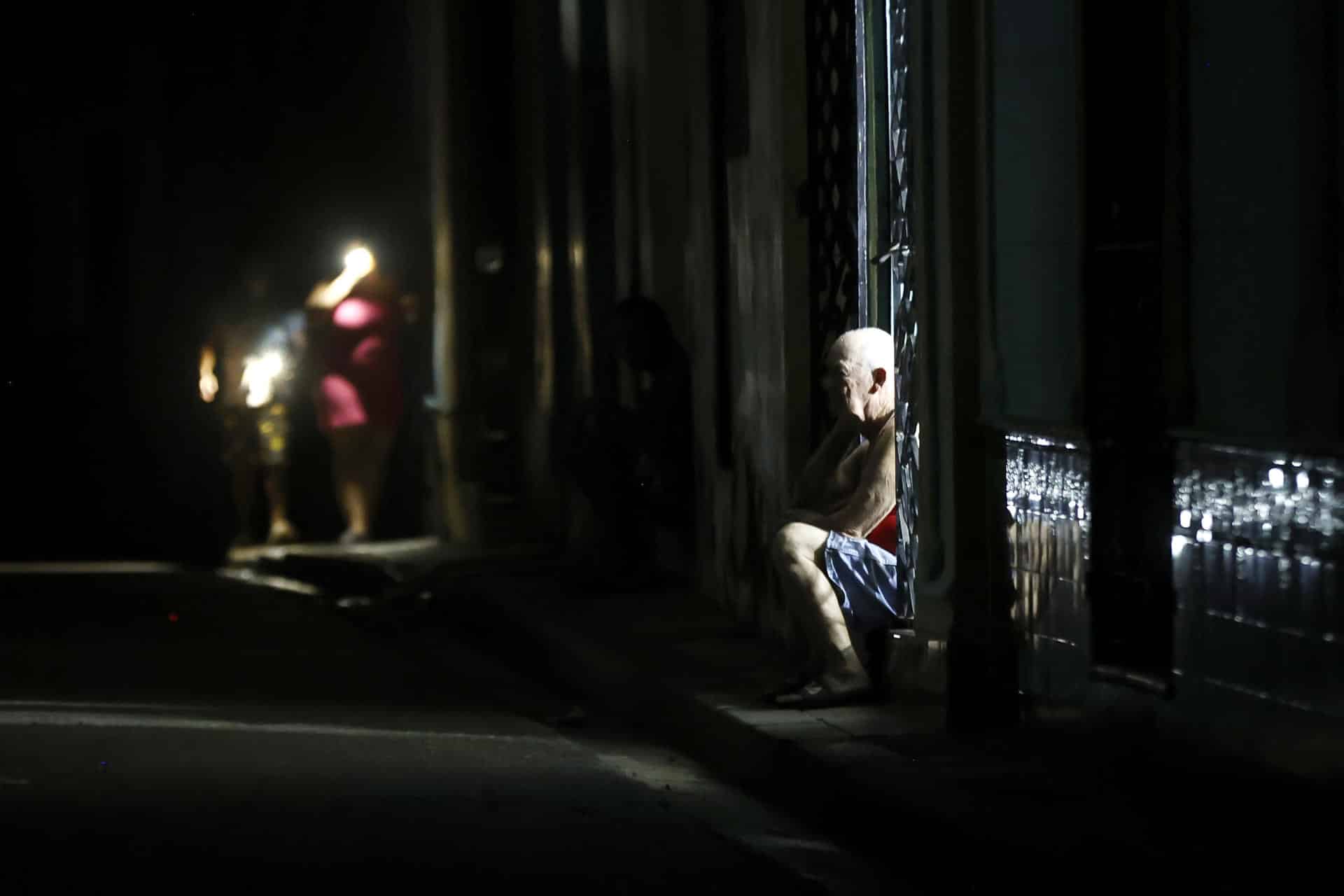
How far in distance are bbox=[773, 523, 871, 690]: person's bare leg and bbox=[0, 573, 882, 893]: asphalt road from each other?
2.34ft

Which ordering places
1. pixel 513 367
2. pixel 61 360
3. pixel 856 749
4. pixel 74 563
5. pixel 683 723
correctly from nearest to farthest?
pixel 856 749 < pixel 683 723 < pixel 513 367 < pixel 74 563 < pixel 61 360

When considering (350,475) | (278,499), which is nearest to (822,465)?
(350,475)

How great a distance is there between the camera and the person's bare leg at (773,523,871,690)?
10094mm

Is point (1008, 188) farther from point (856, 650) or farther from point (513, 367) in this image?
point (513, 367)

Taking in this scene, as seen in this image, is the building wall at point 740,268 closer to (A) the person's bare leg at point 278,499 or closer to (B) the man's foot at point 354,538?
(B) the man's foot at point 354,538

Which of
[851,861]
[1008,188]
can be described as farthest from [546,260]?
[851,861]

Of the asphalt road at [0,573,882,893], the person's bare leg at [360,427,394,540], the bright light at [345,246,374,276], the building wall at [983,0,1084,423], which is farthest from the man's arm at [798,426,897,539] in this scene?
the person's bare leg at [360,427,394,540]

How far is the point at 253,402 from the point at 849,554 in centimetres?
1202

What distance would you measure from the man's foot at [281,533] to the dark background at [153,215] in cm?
361

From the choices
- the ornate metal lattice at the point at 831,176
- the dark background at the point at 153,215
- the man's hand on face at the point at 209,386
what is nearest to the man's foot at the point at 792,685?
the ornate metal lattice at the point at 831,176

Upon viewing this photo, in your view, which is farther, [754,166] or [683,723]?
[754,166]

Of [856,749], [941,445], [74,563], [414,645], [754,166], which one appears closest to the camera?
[856,749]

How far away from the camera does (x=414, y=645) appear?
14.9m

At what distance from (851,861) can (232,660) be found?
244 inches
